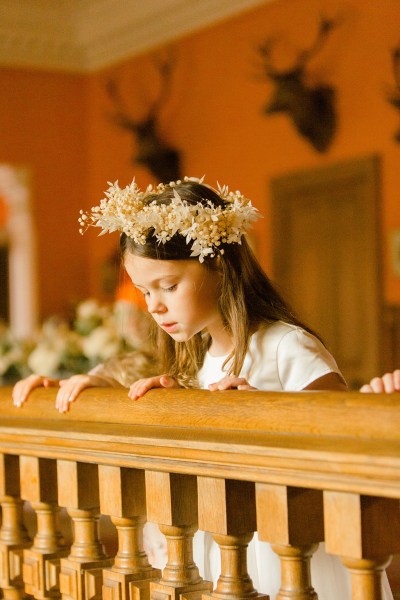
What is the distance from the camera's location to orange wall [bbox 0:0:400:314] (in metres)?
6.57

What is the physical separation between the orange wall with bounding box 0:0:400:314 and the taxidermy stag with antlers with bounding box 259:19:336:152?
6cm

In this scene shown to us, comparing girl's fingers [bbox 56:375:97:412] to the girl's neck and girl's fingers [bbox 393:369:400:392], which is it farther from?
the girl's neck

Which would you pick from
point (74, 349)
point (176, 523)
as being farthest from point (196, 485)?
point (74, 349)

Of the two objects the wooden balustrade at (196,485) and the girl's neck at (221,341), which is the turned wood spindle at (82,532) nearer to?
the wooden balustrade at (196,485)

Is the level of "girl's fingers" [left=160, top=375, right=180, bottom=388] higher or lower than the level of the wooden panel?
lower

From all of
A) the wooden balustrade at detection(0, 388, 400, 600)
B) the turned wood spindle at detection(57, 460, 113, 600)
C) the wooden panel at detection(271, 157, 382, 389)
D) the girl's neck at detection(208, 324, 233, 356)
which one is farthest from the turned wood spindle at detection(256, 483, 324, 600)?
the wooden panel at detection(271, 157, 382, 389)

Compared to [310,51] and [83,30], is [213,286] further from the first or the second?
[83,30]

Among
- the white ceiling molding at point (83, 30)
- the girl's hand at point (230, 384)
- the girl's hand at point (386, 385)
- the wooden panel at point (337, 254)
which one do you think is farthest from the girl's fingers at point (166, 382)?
the white ceiling molding at point (83, 30)

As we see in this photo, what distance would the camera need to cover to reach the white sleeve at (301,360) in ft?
7.39

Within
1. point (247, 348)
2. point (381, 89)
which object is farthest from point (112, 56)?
point (247, 348)

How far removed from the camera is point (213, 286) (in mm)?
2393

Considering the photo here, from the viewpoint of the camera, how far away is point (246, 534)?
141 cm

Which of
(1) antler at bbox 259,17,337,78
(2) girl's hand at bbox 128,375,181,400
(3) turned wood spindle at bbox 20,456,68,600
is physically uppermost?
(1) antler at bbox 259,17,337,78

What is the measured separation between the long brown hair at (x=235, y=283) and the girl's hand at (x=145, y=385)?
503 mm
